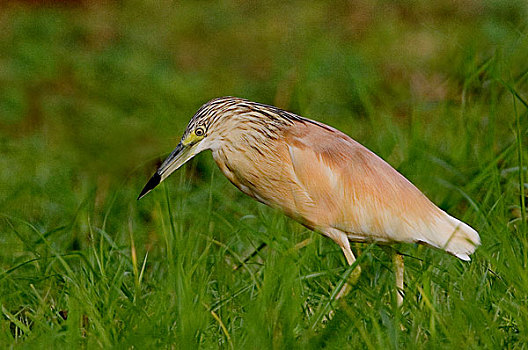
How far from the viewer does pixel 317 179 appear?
3.04 meters

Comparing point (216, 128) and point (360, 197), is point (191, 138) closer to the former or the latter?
point (216, 128)

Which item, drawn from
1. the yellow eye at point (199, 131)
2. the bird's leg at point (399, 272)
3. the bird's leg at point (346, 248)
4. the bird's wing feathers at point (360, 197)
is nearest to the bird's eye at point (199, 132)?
the yellow eye at point (199, 131)

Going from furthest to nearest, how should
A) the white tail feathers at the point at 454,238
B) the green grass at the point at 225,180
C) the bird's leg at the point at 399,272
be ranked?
the white tail feathers at the point at 454,238, the bird's leg at the point at 399,272, the green grass at the point at 225,180

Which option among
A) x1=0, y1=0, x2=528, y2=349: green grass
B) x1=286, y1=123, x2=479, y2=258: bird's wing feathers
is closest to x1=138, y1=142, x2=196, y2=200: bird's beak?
x1=0, y1=0, x2=528, y2=349: green grass

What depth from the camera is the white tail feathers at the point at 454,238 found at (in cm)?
302

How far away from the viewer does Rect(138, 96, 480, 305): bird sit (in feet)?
9.86

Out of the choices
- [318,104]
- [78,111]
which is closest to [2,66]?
[78,111]

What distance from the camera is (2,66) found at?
21.5 feet

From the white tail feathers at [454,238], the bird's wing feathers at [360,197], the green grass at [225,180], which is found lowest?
the green grass at [225,180]

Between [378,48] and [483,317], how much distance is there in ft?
13.9

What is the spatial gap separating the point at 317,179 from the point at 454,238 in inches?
19.0

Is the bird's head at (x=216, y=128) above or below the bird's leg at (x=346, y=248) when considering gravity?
above

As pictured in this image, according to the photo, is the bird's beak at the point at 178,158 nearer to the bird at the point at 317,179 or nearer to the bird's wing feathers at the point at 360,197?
the bird at the point at 317,179

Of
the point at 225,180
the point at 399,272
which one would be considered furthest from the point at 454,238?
the point at 225,180
